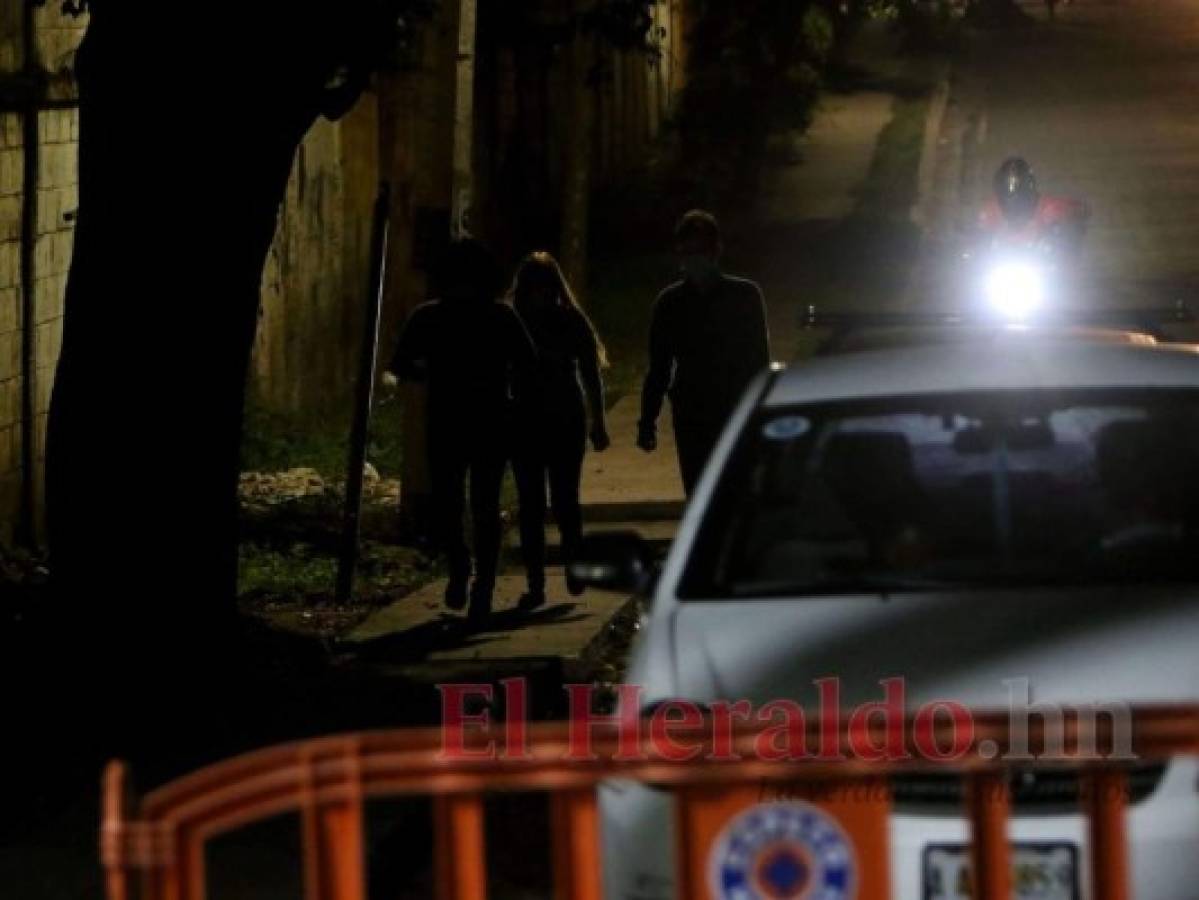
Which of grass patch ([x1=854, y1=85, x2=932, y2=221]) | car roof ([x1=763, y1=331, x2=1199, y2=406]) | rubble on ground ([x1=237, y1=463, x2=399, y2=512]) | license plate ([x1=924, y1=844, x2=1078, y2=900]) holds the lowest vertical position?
license plate ([x1=924, y1=844, x2=1078, y2=900])

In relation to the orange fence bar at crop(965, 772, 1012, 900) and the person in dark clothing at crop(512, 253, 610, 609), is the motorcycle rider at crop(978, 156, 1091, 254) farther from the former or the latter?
the orange fence bar at crop(965, 772, 1012, 900)

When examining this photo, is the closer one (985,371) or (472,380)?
(985,371)

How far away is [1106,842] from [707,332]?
7927 mm

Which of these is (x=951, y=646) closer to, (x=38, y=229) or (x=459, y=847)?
(x=459, y=847)

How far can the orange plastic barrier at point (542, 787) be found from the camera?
486cm

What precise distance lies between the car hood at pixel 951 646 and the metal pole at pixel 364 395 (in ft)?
21.4

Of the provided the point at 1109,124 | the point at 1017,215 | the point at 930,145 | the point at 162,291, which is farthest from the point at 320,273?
the point at 1109,124

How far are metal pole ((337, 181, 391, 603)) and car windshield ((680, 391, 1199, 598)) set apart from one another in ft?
19.0

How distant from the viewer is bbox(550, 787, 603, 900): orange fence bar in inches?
193

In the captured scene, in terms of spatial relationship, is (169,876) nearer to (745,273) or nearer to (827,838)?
(827,838)

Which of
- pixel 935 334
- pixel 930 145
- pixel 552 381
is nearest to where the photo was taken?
pixel 935 334

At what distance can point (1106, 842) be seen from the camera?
489cm

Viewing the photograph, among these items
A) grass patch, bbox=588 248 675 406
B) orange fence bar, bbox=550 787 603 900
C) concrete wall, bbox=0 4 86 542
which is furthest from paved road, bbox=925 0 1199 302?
orange fence bar, bbox=550 787 603 900

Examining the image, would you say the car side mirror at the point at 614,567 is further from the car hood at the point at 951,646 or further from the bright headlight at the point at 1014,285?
the bright headlight at the point at 1014,285
